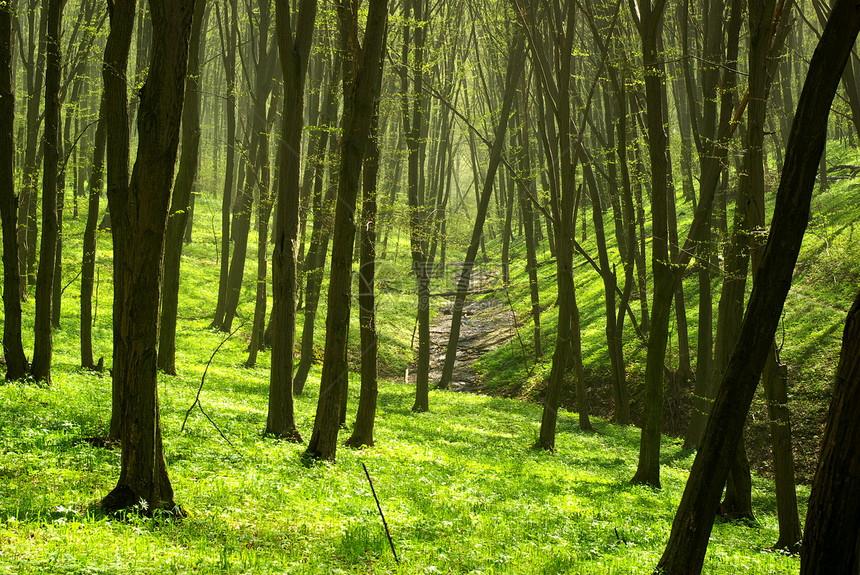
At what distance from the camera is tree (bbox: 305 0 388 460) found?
859 centimetres

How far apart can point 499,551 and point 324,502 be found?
82.3 inches

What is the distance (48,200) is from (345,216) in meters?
4.68

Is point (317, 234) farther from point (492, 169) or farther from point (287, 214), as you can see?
point (287, 214)

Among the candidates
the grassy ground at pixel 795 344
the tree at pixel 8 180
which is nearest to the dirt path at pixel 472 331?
the grassy ground at pixel 795 344

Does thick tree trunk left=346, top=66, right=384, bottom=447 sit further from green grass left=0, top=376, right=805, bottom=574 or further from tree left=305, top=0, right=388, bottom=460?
tree left=305, top=0, right=388, bottom=460

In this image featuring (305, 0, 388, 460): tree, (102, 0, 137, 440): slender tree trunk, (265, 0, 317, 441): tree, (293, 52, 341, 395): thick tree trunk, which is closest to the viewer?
(102, 0, 137, 440): slender tree trunk

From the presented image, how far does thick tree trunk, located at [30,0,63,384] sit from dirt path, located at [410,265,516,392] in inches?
556

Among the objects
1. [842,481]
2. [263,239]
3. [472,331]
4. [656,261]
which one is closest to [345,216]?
[656,261]

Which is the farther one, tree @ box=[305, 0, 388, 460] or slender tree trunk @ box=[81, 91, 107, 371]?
slender tree trunk @ box=[81, 91, 107, 371]

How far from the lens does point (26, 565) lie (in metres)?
4.03

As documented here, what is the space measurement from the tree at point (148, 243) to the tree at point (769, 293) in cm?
476

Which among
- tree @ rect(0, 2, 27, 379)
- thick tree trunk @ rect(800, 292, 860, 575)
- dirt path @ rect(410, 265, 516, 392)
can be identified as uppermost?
tree @ rect(0, 2, 27, 379)

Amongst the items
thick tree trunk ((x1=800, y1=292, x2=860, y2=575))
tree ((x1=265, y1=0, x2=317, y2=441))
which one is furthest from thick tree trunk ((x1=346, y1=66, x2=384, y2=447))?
thick tree trunk ((x1=800, y1=292, x2=860, y2=575))

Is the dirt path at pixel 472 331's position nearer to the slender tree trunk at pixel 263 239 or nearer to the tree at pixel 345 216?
the slender tree trunk at pixel 263 239
